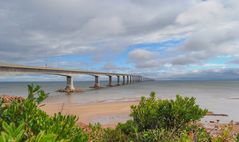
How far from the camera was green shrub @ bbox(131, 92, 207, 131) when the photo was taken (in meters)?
7.51

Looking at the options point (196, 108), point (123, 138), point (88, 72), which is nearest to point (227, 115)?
point (196, 108)

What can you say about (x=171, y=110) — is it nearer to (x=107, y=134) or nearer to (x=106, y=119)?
(x=107, y=134)

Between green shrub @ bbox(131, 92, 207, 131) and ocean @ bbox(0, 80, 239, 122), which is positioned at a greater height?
green shrub @ bbox(131, 92, 207, 131)

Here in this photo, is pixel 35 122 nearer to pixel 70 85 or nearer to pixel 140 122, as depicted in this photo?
pixel 140 122

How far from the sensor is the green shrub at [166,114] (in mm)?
7508

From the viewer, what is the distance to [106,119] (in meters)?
20.6

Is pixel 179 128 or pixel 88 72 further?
pixel 88 72

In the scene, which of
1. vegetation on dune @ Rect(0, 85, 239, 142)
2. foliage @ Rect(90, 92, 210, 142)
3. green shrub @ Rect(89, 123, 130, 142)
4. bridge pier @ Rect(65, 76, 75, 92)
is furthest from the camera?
bridge pier @ Rect(65, 76, 75, 92)

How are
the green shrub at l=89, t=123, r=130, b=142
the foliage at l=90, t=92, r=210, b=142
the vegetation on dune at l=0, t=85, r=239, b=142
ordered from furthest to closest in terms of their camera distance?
the foliage at l=90, t=92, r=210, b=142 → the green shrub at l=89, t=123, r=130, b=142 → the vegetation on dune at l=0, t=85, r=239, b=142

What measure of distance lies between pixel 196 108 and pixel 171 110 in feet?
2.16

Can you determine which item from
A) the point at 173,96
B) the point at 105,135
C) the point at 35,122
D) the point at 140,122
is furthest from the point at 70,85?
the point at 35,122

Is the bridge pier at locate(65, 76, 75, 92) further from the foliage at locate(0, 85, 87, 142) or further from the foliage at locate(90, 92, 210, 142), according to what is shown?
the foliage at locate(0, 85, 87, 142)

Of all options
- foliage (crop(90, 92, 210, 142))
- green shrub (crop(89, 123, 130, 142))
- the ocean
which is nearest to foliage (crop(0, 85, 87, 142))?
green shrub (crop(89, 123, 130, 142))

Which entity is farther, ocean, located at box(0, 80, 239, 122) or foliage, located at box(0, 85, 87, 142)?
ocean, located at box(0, 80, 239, 122)
